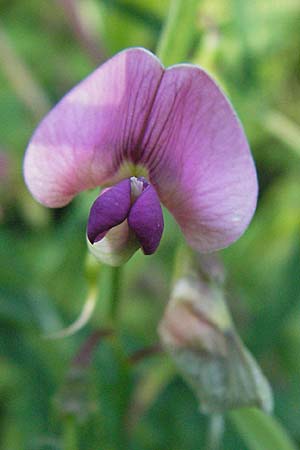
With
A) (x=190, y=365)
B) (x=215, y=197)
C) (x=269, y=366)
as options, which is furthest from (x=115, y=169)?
(x=269, y=366)

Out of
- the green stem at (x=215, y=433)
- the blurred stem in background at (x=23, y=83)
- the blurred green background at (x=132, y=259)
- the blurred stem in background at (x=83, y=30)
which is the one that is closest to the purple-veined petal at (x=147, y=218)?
the blurred green background at (x=132, y=259)

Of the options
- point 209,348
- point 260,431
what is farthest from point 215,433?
point 209,348

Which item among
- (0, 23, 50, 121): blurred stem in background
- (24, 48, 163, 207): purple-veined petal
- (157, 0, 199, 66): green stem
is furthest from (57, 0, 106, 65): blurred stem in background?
(24, 48, 163, 207): purple-veined petal

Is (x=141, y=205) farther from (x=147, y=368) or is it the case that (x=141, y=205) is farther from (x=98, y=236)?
(x=147, y=368)

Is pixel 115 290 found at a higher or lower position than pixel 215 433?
higher

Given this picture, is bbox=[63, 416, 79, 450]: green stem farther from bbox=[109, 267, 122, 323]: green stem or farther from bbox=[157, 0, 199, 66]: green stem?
bbox=[157, 0, 199, 66]: green stem

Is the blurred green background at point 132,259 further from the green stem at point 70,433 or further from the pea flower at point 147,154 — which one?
the pea flower at point 147,154

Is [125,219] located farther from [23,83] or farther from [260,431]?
[23,83]
